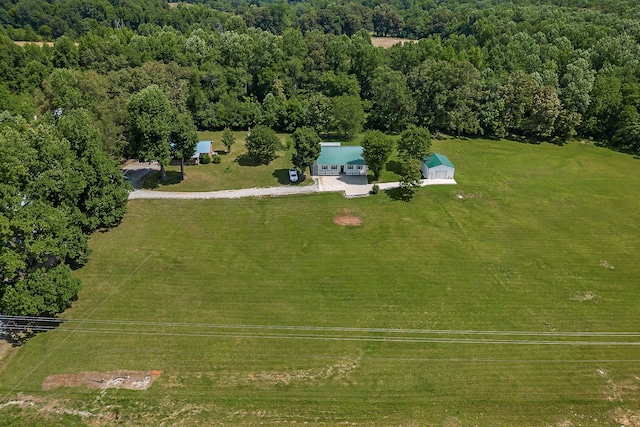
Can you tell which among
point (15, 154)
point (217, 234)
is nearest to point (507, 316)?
point (217, 234)

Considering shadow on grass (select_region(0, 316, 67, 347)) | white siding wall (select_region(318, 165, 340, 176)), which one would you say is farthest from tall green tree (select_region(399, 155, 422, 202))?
shadow on grass (select_region(0, 316, 67, 347))

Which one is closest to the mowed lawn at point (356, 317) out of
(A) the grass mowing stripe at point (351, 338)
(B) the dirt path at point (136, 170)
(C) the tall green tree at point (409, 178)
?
(A) the grass mowing stripe at point (351, 338)

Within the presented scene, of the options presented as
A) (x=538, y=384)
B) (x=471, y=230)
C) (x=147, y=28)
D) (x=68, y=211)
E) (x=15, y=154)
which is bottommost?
(x=538, y=384)

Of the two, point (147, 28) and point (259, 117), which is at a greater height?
point (147, 28)

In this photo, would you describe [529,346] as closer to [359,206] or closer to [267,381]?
[267,381]

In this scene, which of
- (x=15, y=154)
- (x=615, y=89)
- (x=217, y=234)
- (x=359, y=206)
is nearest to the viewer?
(x=15, y=154)

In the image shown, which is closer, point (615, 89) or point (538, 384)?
point (538, 384)

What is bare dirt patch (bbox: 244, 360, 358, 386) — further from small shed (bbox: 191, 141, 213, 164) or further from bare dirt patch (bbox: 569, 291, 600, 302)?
small shed (bbox: 191, 141, 213, 164)

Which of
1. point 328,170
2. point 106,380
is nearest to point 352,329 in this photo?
point 106,380

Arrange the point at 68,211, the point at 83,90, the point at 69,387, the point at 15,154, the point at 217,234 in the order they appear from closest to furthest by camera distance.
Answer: the point at 69,387 → the point at 15,154 → the point at 68,211 → the point at 217,234 → the point at 83,90
